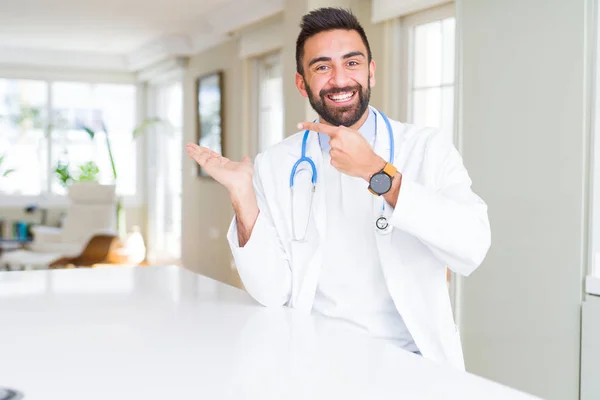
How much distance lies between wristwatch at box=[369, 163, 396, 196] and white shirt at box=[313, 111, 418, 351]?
23cm

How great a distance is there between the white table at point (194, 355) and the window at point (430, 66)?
2.72 m

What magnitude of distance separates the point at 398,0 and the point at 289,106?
1.43 meters

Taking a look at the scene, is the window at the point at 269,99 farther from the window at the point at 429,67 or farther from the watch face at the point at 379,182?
the watch face at the point at 379,182

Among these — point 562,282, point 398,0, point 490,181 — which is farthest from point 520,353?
point 398,0

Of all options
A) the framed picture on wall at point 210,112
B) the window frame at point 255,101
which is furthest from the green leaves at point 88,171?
the window frame at point 255,101

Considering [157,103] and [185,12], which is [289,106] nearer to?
[185,12]

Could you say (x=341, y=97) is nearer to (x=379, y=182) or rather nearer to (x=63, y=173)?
(x=379, y=182)

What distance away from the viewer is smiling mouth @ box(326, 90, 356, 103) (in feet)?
5.76

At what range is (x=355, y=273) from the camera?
1737 millimetres

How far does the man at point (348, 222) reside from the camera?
5.33 ft

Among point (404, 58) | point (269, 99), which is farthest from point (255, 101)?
point (404, 58)

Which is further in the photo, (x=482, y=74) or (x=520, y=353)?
(x=482, y=74)

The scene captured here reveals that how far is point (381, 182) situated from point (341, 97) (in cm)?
33

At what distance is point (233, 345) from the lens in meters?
1.29
